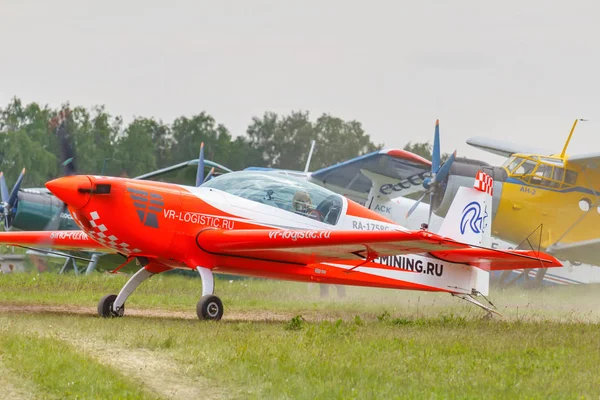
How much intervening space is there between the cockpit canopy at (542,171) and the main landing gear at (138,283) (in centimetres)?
1064

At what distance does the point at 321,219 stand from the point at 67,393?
6.46m

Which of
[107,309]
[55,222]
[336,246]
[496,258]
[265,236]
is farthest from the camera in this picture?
[55,222]

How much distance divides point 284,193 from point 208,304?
6.25 feet

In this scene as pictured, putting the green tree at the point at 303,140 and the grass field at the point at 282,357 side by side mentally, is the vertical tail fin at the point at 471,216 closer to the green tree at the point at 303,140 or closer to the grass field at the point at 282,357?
the grass field at the point at 282,357


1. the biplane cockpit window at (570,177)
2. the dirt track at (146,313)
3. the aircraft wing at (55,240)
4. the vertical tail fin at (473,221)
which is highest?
the biplane cockpit window at (570,177)

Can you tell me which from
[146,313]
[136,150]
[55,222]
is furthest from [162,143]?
[146,313]

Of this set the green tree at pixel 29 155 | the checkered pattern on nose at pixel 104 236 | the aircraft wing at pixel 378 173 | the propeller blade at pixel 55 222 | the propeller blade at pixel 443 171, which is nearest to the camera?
the checkered pattern on nose at pixel 104 236

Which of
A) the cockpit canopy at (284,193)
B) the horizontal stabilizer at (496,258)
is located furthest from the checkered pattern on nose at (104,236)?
the horizontal stabilizer at (496,258)

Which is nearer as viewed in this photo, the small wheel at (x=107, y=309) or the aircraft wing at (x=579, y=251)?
the small wheel at (x=107, y=309)

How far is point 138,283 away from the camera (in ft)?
41.1

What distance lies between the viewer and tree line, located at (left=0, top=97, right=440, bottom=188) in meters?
47.8

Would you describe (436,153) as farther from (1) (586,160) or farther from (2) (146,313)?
(2) (146,313)

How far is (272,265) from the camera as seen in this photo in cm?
1226

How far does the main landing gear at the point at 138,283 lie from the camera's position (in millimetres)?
11516
